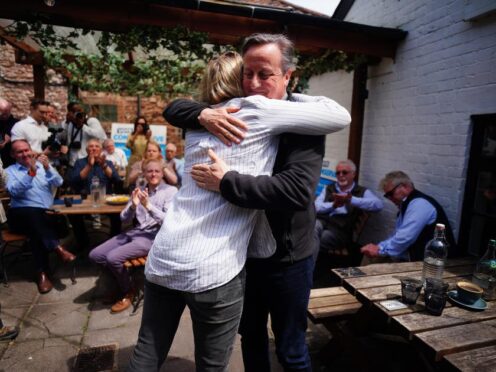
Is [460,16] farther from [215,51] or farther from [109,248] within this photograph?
[109,248]

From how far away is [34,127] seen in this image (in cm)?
466

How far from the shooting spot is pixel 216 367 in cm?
111

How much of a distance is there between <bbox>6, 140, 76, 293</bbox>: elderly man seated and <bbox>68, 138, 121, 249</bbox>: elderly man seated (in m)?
0.84

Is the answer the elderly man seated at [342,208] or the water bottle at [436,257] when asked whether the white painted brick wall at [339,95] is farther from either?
the water bottle at [436,257]

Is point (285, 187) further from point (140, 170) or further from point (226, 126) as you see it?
point (140, 170)

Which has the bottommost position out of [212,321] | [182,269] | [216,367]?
[216,367]

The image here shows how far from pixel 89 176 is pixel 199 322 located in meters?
3.95

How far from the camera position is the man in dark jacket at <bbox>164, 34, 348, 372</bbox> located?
1.01 meters

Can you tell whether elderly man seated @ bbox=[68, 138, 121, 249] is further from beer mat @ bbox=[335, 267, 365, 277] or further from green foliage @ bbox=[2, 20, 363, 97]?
beer mat @ bbox=[335, 267, 365, 277]

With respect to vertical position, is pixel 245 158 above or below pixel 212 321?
above

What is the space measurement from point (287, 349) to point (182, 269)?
26.9 inches

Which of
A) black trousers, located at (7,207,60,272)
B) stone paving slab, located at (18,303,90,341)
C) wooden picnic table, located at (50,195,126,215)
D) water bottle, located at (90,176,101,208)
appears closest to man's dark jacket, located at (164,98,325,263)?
stone paving slab, located at (18,303,90,341)

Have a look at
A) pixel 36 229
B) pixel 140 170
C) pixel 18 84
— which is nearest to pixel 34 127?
pixel 140 170

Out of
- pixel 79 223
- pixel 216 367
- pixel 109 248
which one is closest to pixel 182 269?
pixel 216 367
